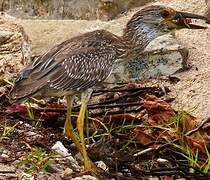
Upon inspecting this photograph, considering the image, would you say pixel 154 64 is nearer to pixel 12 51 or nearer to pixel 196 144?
pixel 12 51

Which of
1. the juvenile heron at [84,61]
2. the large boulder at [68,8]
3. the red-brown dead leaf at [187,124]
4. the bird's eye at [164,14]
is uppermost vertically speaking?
the bird's eye at [164,14]

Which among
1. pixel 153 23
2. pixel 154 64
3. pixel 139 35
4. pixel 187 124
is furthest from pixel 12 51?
pixel 187 124

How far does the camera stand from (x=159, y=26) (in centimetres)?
648

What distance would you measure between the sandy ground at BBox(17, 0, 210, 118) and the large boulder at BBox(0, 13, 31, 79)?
54 centimetres

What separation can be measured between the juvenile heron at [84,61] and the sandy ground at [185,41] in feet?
2.55

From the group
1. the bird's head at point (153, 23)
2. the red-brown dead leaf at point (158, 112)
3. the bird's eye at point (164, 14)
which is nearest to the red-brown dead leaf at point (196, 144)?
the red-brown dead leaf at point (158, 112)

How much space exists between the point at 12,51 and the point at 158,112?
1.66 metres

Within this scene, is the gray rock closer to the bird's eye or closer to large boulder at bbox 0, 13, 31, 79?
large boulder at bbox 0, 13, 31, 79

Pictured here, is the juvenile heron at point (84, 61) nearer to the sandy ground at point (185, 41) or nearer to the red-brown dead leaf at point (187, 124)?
the red-brown dead leaf at point (187, 124)

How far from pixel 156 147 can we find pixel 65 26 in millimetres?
2780

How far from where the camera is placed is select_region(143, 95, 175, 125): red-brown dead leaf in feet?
21.1

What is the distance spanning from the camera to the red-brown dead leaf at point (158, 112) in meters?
6.44

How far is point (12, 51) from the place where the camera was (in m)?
7.46

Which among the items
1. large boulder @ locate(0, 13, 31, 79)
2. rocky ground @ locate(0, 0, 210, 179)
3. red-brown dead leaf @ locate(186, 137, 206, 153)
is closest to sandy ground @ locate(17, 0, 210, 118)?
rocky ground @ locate(0, 0, 210, 179)
